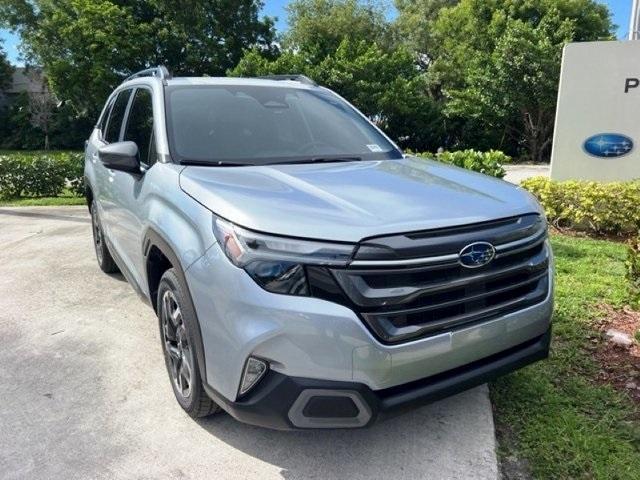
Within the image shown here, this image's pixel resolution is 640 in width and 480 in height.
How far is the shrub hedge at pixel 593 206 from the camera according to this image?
627cm

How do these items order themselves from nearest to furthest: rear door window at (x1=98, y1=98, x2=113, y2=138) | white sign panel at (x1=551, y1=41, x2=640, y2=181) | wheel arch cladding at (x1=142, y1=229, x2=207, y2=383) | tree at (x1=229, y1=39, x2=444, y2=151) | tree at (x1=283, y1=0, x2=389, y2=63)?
wheel arch cladding at (x1=142, y1=229, x2=207, y2=383) < rear door window at (x1=98, y1=98, x2=113, y2=138) < white sign panel at (x1=551, y1=41, x2=640, y2=181) < tree at (x1=229, y1=39, x2=444, y2=151) < tree at (x1=283, y1=0, x2=389, y2=63)

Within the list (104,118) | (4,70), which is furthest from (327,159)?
(4,70)

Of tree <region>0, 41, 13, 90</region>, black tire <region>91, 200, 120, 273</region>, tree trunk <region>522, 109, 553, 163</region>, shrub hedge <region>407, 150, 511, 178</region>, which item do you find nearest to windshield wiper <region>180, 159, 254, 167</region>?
A: black tire <region>91, 200, 120, 273</region>

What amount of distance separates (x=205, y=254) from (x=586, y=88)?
7.29 metres

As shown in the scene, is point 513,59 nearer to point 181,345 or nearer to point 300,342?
point 181,345

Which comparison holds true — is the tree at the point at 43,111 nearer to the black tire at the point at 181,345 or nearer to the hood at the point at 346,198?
the black tire at the point at 181,345

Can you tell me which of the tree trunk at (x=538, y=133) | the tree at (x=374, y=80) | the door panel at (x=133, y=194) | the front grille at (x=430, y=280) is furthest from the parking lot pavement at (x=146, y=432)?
the tree trunk at (x=538, y=133)

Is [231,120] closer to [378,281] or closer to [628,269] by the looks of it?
[378,281]

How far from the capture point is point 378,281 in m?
2.10

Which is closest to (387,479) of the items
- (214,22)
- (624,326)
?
(624,326)

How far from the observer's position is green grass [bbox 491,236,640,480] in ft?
8.17

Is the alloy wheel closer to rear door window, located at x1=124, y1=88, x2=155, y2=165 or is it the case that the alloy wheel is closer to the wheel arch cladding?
the wheel arch cladding

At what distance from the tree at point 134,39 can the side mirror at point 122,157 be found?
27.1 metres

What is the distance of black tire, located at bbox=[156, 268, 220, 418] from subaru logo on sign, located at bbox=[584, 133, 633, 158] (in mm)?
7089
